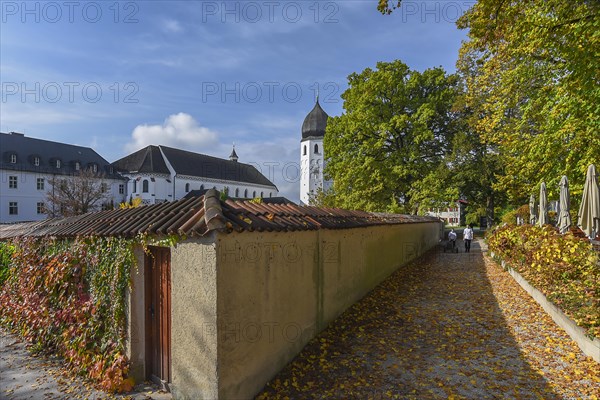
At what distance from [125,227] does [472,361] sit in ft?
19.4

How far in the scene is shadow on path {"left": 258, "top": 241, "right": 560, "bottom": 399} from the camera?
Answer: 460 centimetres

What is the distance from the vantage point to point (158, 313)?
508cm

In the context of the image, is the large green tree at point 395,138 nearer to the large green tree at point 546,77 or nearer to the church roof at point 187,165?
the large green tree at point 546,77

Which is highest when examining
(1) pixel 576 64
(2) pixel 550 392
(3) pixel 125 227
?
(1) pixel 576 64

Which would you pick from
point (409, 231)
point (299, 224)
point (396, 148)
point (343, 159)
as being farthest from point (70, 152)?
point (299, 224)

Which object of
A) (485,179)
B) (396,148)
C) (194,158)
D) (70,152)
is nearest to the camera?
(396,148)

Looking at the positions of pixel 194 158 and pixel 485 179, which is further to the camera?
pixel 194 158

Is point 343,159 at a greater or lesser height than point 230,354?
greater

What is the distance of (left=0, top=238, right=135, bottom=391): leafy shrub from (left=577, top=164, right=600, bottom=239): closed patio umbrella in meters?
10.8

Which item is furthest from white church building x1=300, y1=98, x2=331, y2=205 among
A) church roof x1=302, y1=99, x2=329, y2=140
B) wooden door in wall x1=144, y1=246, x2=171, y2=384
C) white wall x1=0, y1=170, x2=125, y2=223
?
wooden door in wall x1=144, y1=246, x2=171, y2=384

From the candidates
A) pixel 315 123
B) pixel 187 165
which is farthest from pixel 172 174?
pixel 315 123

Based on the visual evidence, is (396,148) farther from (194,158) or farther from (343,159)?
(194,158)

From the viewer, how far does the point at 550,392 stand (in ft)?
14.4

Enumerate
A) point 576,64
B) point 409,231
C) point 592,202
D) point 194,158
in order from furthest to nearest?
1. point 194,158
2. point 409,231
3. point 576,64
4. point 592,202
